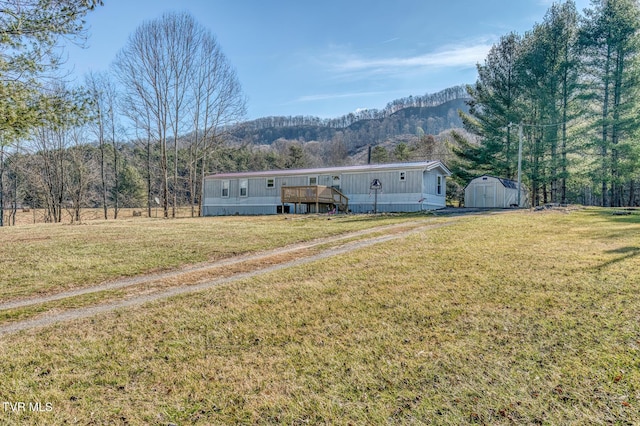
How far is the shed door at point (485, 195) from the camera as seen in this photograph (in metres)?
25.4

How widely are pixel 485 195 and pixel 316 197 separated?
42.1ft

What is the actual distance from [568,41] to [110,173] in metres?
44.1

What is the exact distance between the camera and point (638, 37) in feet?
77.1

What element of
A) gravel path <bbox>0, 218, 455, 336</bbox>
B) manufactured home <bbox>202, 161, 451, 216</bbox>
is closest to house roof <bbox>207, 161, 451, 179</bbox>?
manufactured home <bbox>202, 161, 451, 216</bbox>

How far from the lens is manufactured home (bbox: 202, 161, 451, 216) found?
23.3 meters

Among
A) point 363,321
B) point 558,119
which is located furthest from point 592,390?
point 558,119

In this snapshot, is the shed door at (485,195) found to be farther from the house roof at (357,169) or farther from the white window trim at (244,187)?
the white window trim at (244,187)

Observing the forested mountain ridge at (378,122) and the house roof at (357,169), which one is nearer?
the house roof at (357,169)

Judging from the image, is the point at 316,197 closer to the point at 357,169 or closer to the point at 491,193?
the point at 357,169

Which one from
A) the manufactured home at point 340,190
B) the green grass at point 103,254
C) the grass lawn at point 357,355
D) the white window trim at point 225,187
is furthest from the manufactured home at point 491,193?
the grass lawn at point 357,355

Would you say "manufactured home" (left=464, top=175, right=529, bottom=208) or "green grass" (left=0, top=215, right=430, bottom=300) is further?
"manufactured home" (left=464, top=175, right=529, bottom=208)

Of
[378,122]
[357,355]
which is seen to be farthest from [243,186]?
[378,122]

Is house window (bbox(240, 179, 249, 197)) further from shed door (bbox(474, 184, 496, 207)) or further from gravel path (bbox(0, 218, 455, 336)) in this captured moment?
gravel path (bbox(0, 218, 455, 336))

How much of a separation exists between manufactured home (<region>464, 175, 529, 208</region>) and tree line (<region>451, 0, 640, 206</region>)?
2336 millimetres
